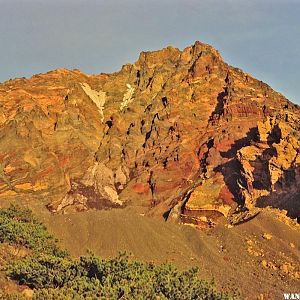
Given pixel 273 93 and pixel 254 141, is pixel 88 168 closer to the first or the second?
pixel 254 141

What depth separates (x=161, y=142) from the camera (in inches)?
3415

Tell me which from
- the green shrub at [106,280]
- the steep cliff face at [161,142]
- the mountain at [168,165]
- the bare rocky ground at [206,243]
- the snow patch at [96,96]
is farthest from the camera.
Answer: the snow patch at [96,96]

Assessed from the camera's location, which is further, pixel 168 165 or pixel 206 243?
pixel 168 165

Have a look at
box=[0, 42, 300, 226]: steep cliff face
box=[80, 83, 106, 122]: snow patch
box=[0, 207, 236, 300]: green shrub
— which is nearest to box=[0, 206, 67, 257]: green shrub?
box=[0, 207, 236, 300]: green shrub

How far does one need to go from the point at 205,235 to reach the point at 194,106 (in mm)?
28516

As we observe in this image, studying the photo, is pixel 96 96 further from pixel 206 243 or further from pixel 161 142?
pixel 206 243

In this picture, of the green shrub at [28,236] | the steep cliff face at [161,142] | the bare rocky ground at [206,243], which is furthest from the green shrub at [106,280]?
the steep cliff face at [161,142]

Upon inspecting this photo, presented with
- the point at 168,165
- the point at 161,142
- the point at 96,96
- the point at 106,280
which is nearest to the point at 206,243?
A: the point at 168,165

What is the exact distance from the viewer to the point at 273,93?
93750mm

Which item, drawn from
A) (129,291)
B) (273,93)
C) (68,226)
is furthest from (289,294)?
(273,93)

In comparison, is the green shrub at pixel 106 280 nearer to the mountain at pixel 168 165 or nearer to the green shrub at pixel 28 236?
the green shrub at pixel 28 236

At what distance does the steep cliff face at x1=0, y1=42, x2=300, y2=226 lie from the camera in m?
73.3

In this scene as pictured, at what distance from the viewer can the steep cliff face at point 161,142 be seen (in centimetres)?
7331

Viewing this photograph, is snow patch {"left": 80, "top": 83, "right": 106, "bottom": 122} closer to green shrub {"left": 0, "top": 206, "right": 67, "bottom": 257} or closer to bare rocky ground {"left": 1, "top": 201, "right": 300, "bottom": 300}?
bare rocky ground {"left": 1, "top": 201, "right": 300, "bottom": 300}
